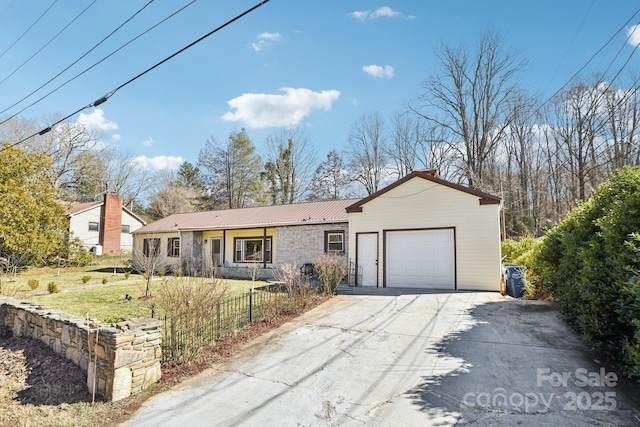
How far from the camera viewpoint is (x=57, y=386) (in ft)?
16.6

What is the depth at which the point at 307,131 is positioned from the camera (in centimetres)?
3192

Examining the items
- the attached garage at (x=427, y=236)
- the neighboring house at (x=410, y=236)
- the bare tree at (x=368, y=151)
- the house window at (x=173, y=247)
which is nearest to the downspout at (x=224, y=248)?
the neighboring house at (x=410, y=236)

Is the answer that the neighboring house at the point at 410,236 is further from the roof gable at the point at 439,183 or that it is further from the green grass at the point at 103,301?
the green grass at the point at 103,301

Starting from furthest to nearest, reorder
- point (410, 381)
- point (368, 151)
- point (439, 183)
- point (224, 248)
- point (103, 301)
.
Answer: point (368, 151) < point (224, 248) < point (439, 183) < point (103, 301) < point (410, 381)

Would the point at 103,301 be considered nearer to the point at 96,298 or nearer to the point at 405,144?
the point at 96,298

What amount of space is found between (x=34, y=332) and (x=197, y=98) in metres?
8.51

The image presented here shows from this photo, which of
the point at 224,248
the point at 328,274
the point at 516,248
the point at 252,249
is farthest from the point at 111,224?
the point at 516,248

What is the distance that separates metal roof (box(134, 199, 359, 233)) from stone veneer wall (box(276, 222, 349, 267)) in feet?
1.20

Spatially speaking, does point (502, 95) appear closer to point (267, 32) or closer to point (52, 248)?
point (267, 32)

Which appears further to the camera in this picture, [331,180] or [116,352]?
[331,180]

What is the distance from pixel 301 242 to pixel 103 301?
877 centimetres

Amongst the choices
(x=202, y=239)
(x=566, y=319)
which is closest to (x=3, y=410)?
(x=566, y=319)

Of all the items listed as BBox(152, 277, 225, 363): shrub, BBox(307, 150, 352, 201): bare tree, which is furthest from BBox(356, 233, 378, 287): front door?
BBox(307, 150, 352, 201): bare tree

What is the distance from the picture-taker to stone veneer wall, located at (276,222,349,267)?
16.1 meters
